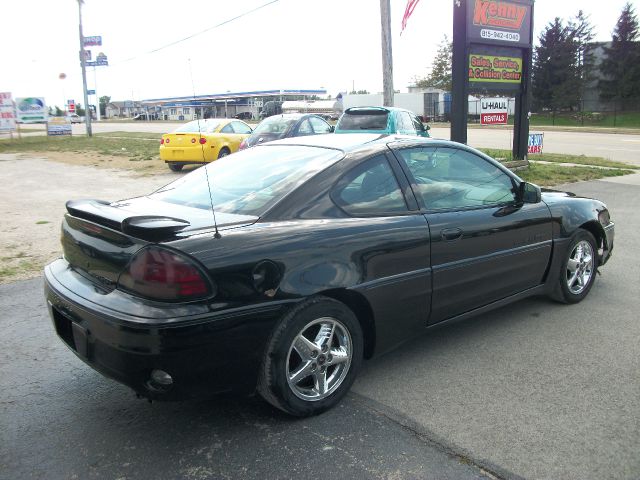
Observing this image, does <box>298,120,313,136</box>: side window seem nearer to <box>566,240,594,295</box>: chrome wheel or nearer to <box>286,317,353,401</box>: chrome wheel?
<box>566,240,594,295</box>: chrome wheel

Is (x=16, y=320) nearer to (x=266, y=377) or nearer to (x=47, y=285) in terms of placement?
(x=47, y=285)

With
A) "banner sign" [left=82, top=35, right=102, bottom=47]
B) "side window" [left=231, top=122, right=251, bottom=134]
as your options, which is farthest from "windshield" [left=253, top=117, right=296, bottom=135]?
"banner sign" [left=82, top=35, right=102, bottom=47]

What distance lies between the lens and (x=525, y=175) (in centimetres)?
1268

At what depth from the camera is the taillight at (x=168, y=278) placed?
2734 mm

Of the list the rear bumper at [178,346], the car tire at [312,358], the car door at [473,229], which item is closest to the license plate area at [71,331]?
the rear bumper at [178,346]

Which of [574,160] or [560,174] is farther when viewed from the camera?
[574,160]

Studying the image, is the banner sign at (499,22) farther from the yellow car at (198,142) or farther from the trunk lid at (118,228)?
the trunk lid at (118,228)

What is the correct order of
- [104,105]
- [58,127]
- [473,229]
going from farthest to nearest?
[104,105]
[58,127]
[473,229]

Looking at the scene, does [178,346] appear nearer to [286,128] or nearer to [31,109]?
[286,128]

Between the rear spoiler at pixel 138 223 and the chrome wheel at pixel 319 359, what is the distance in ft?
2.84

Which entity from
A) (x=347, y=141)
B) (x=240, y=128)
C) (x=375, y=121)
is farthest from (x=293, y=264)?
(x=240, y=128)

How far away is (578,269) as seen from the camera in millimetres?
4930

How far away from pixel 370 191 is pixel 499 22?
10393 millimetres

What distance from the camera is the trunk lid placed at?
2850mm
